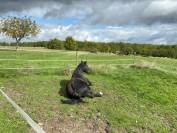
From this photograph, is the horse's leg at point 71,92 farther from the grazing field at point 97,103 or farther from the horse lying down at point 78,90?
the grazing field at point 97,103

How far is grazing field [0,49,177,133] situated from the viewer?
12.0 metres

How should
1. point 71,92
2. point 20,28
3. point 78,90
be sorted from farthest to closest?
point 20,28 → point 78,90 → point 71,92

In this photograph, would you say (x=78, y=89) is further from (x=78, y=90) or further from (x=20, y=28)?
(x=20, y=28)

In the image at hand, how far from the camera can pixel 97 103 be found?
1414 cm

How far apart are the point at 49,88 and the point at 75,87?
109 centimetres

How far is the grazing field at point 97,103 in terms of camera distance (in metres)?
12.0

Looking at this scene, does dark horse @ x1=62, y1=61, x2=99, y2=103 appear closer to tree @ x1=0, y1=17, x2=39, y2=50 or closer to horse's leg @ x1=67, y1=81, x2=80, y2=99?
horse's leg @ x1=67, y1=81, x2=80, y2=99

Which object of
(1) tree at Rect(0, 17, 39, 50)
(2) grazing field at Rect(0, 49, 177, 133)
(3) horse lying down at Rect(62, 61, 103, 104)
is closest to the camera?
(2) grazing field at Rect(0, 49, 177, 133)

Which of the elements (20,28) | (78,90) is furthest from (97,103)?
(20,28)

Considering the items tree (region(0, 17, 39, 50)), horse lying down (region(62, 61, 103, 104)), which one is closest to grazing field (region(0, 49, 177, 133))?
horse lying down (region(62, 61, 103, 104))

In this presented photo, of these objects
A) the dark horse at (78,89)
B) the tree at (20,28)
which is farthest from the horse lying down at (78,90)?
the tree at (20,28)

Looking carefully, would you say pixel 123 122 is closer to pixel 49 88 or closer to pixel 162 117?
pixel 162 117

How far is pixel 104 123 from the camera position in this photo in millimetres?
12492

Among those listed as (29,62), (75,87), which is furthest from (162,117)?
(29,62)
